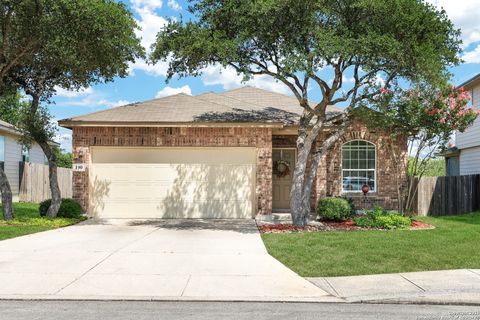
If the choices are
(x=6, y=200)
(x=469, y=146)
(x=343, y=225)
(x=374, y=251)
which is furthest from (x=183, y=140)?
(x=469, y=146)

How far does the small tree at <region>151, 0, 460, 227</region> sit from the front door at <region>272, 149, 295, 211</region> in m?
3.77

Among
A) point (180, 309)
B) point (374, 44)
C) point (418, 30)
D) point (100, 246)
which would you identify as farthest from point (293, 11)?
point (180, 309)

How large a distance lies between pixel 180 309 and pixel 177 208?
979 centimetres

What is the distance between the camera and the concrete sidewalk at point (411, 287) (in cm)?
612

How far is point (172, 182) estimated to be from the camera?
50.5 feet

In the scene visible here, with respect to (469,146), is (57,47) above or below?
above

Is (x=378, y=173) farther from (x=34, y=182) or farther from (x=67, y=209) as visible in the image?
(x=34, y=182)

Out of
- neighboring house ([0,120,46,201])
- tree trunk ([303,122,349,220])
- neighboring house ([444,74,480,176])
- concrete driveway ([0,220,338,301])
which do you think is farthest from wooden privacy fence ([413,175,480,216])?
neighboring house ([0,120,46,201])

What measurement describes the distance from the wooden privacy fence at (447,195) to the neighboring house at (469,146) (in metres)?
3.25

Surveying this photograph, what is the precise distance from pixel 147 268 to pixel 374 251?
4283mm

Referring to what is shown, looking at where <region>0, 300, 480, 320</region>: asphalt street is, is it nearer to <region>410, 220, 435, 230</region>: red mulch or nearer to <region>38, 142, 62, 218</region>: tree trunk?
<region>410, 220, 435, 230</region>: red mulch

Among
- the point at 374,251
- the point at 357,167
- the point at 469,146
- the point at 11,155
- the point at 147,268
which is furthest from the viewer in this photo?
the point at 11,155

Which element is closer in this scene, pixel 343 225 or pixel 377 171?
pixel 343 225

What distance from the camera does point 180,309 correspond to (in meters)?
5.67
